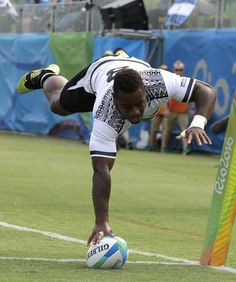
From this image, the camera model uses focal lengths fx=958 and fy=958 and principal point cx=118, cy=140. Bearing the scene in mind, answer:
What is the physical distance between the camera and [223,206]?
819 centimetres

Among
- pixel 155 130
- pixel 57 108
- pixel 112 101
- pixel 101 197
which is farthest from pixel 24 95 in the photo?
pixel 101 197

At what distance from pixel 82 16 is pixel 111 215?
16251mm

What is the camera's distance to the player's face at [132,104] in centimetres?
793

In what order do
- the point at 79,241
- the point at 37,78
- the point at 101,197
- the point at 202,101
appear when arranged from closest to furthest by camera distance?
1. the point at 101,197
2. the point at 202,101
3. the point at 79,241
4. the point at 37,78

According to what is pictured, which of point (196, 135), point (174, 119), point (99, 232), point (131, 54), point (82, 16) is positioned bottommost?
point (174, 119)

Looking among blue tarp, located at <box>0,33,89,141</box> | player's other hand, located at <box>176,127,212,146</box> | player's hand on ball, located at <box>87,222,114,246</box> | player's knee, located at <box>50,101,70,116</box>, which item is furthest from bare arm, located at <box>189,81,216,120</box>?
blue tarp, located at <box>0,33,89,141</box>

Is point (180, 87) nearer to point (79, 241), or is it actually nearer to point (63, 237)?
point (79, 241)

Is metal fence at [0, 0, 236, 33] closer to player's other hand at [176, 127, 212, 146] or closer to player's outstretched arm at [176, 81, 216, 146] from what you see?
player's outstretched arm at [176, 81, 216, 146]

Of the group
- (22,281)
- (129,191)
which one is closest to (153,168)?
(129,191)

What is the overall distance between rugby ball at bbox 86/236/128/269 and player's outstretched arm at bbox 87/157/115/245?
0.25 ft

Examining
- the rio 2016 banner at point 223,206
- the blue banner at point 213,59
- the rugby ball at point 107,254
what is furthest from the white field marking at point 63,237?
the blue banner at point 213,59

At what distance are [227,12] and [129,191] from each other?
9.39 m

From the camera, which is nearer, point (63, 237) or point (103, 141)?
point (103, 141)

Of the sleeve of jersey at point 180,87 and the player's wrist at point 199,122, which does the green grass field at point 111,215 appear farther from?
the sleeve of jersey at point 180,87
